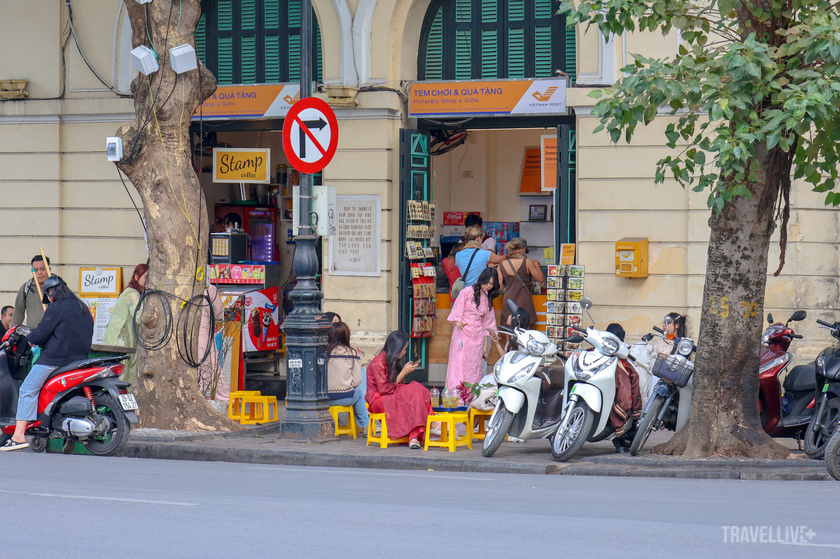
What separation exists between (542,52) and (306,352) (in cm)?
570

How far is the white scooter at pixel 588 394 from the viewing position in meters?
9.71

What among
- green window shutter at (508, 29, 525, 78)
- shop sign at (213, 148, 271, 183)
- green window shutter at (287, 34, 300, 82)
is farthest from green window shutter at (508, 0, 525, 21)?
shop sign at (213, 148, 271, 183)

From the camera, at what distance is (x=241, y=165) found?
617 inches

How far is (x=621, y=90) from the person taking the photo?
9.17 metres

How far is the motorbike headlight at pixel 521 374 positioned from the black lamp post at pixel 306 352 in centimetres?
229

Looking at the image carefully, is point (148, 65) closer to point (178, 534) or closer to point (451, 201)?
point (178, 534)

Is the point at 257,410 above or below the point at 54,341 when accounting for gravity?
below

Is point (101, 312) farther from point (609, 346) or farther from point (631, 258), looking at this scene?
point (609, 346)

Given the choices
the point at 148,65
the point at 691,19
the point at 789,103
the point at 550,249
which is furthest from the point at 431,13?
the point at 789,103

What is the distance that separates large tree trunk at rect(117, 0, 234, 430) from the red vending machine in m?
5.13

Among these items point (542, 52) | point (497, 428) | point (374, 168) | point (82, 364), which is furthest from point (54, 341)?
point (542, 52)

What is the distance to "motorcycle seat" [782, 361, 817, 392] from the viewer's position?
33.4 feet

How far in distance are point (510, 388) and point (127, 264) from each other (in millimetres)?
8017

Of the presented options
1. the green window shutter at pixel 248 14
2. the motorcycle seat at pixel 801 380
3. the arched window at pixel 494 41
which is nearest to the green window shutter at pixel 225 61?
the green window shutter at pixel 248 14
